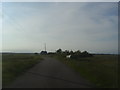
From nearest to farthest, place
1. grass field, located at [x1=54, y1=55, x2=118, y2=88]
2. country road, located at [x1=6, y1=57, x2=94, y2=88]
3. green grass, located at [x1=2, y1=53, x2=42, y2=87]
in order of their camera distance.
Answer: country road, located at [x1=6, y1=57, x2=94, y2=88] < grass field, located at [x1=54, y1=55, x2=118, y2=88] < green grass, located at [x1=2, y1=53, x2=42, y2=87]

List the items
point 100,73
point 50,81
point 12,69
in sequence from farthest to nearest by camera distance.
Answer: point 12,69 < point 100,73 < point 50,81

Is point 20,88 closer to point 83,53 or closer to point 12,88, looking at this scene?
point 12,88

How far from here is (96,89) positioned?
1079cm

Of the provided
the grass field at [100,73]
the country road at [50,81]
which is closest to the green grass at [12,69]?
the country road at [50,81]

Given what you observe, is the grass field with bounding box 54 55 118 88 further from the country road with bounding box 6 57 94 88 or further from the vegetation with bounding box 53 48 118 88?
the country road with bounding box 6 57 94 88

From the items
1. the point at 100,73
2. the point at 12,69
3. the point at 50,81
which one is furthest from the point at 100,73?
the point at 12,69

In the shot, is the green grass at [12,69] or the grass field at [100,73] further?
the green grass at [12,69]

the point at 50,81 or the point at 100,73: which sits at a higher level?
the point at 50,81

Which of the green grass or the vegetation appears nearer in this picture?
the vegetation

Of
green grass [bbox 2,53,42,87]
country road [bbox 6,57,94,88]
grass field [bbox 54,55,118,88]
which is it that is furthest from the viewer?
green grass [bbox 2,53,42,87]

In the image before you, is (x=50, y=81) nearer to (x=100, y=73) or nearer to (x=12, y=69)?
(x=100, y=73)

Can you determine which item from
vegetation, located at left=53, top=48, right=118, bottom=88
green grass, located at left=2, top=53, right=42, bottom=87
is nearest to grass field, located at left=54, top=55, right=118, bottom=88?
vegetation, located at left=53, top=48, right=118, bottom=88

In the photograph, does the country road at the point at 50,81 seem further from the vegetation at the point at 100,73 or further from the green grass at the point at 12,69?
the vegetation at the point at 100,73

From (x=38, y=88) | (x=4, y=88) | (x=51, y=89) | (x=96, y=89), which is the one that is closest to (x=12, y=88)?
(x=4, y=88)
